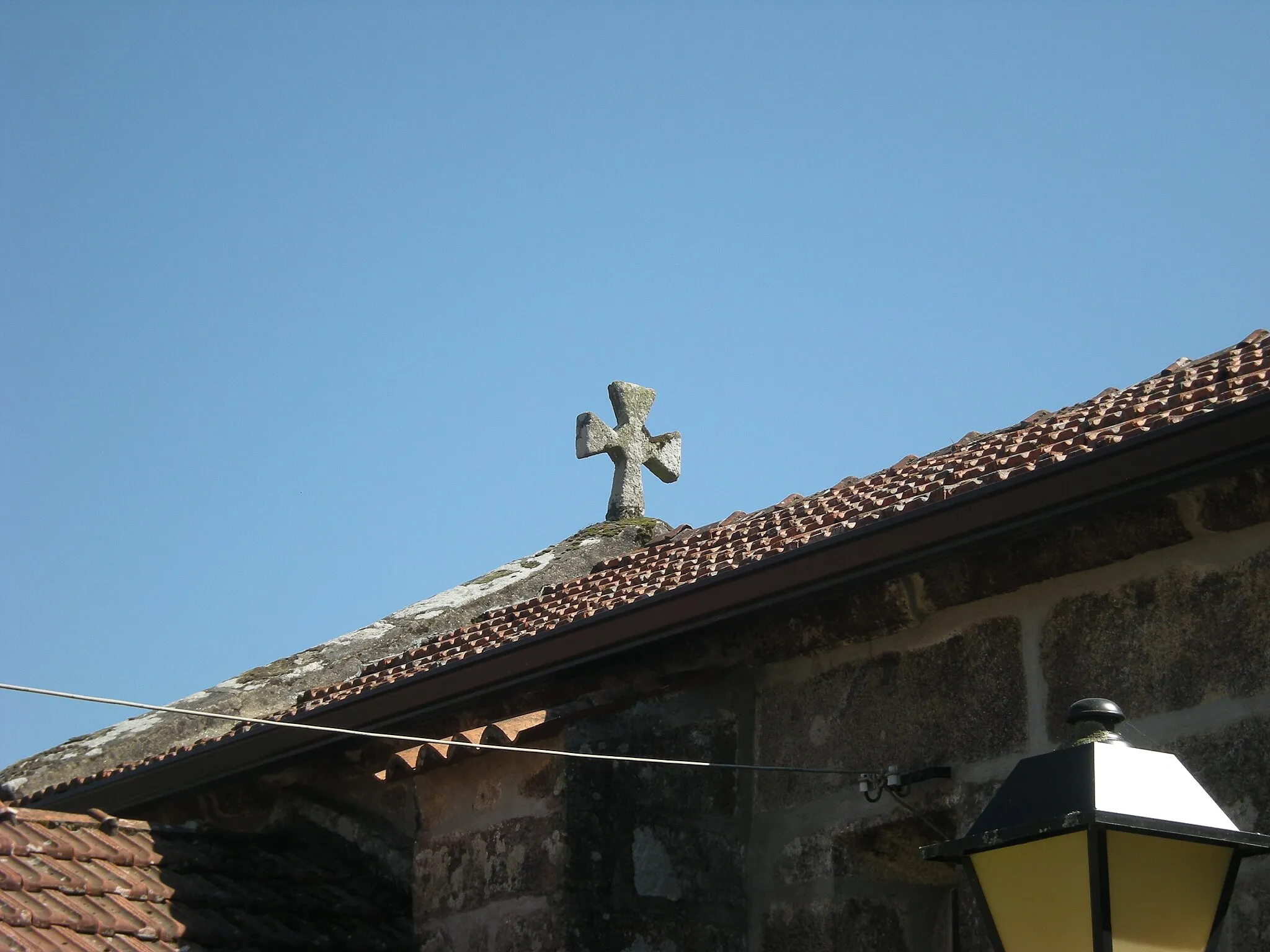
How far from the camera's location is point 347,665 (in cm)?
962

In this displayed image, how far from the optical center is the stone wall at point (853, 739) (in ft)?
14.9

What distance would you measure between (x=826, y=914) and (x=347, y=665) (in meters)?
4.90

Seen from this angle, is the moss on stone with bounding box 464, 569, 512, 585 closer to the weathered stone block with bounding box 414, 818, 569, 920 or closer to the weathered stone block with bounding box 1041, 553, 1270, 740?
the weathered stone block with bounding box 414, 818, 569, 920

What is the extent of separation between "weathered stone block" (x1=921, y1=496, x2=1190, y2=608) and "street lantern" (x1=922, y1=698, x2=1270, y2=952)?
6.77ft

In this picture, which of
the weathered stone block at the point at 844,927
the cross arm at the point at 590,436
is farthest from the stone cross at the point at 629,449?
the weathered stone block at the point at 844,927

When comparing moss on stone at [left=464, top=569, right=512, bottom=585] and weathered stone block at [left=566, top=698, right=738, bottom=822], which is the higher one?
moss on stone at [left=464, top=569, right=512, bottom=585]

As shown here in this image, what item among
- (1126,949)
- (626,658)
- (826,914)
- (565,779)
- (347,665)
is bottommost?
(1126,949)

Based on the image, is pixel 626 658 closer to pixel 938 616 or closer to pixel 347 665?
pixel 938 616

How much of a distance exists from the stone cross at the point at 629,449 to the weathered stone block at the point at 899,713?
4.33 metres

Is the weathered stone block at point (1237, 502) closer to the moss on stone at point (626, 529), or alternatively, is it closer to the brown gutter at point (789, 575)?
the brown gutter at point (789, 575)

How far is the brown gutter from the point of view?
422 cm

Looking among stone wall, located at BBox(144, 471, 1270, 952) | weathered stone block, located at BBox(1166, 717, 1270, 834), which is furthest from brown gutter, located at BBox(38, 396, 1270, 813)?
weathered stone block, located at BBox(1166, 717, 1270, 834)

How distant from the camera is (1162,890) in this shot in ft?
8.34

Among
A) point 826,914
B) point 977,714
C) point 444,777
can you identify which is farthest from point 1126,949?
point 444,777
